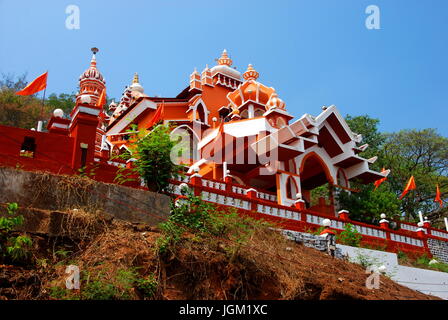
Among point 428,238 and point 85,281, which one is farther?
point 428,238

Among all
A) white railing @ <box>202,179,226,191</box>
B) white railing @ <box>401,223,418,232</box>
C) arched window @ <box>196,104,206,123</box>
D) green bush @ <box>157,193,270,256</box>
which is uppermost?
arched window @ <box>196,104,206,123</box>

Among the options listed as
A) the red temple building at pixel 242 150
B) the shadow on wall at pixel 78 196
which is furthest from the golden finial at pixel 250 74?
the shadow on wall at pixel 78 196

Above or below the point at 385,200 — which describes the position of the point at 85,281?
below

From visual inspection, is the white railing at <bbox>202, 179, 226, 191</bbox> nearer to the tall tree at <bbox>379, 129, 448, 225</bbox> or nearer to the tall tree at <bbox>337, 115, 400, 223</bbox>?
the tall tree at <bbox>337, 115, 400, 223</bbox>

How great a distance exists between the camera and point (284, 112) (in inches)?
891

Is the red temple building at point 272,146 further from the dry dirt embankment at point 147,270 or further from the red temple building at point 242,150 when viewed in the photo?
the dry dirt embankment at point 147,270

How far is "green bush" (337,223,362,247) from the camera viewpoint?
1669 centimetres

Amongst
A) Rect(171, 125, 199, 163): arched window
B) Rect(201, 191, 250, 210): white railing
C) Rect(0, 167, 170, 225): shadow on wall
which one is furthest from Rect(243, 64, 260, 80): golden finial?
Rect(0, 167, 170, 225): shadow on wall

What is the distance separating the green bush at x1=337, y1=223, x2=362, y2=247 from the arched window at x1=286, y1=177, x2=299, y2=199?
346cm

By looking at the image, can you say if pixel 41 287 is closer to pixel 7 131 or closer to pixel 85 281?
pixel 85 281

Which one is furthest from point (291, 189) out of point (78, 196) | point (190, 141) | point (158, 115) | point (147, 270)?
point (147, 270)

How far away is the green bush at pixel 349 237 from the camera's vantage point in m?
16.7
